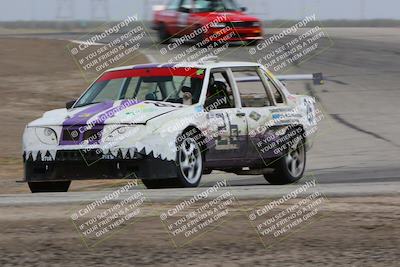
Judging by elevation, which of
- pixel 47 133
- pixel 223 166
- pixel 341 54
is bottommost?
pixel 341 54

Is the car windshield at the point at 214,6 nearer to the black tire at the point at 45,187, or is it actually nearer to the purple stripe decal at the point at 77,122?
the black tire at the point at 45,187

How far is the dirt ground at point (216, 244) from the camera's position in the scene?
21.9ft

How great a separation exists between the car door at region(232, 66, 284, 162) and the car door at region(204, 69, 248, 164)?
106 mm

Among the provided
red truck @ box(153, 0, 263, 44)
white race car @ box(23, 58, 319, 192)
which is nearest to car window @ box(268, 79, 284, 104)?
white race car @ box(23, 58, 319, 192)

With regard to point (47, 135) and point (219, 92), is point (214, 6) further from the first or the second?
point (47, 135)

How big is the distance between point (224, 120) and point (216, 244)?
4563 mm

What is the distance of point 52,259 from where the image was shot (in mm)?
6746

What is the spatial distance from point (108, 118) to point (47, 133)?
2.23ft

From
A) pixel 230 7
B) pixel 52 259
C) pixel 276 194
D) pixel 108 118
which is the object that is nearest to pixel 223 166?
pixel 108 118

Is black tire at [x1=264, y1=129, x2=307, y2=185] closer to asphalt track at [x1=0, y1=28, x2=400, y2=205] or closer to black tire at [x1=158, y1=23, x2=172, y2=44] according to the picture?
asphalt track at [x1=0, y1=28, x2=400, y2=205]

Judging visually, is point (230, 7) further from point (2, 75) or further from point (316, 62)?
point (2, 75)

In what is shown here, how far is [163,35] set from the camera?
34.9 metres

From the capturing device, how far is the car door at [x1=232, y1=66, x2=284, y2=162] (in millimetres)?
12047

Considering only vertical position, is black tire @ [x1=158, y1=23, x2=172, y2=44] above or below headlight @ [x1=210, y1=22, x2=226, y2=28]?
below
